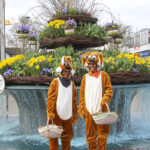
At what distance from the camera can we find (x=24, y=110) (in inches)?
209

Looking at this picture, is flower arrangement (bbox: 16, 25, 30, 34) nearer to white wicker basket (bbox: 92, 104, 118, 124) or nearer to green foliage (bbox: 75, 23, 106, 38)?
green foliage (bbox: 75, 23, 106, 38)

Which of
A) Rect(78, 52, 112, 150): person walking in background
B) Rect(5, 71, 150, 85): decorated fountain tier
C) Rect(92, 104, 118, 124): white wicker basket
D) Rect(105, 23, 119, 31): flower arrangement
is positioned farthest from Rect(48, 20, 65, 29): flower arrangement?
Rect(92, 104, 118, 124): white wicker basket

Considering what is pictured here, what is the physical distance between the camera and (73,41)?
218 inches

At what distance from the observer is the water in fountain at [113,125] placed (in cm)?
468

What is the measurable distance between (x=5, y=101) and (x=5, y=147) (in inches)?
46.5

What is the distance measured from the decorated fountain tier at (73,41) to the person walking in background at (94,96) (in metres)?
2.00

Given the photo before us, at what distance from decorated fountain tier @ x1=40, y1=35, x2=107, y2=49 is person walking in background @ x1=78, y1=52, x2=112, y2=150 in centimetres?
200

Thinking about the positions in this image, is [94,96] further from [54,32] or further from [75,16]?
[75,16]

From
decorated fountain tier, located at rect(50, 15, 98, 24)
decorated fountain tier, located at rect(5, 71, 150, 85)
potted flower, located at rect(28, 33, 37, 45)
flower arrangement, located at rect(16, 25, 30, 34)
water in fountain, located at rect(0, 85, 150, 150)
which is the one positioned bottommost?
water in fountain, located at rect(0, 85, 150, 150)

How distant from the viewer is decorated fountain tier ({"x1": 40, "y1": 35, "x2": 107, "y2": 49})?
5.52 m

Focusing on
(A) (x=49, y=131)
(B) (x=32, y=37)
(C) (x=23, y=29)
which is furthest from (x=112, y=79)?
(B) (x=32, y=37)

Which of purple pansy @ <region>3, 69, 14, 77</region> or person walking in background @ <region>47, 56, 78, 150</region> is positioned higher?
purple pansy @ <region>3, 69, 14, 77</region>

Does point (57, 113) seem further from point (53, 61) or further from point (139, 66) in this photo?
point (139, 66)

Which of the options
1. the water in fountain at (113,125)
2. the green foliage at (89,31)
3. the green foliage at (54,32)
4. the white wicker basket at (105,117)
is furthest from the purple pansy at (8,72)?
the white wicker basket at (105,117)
